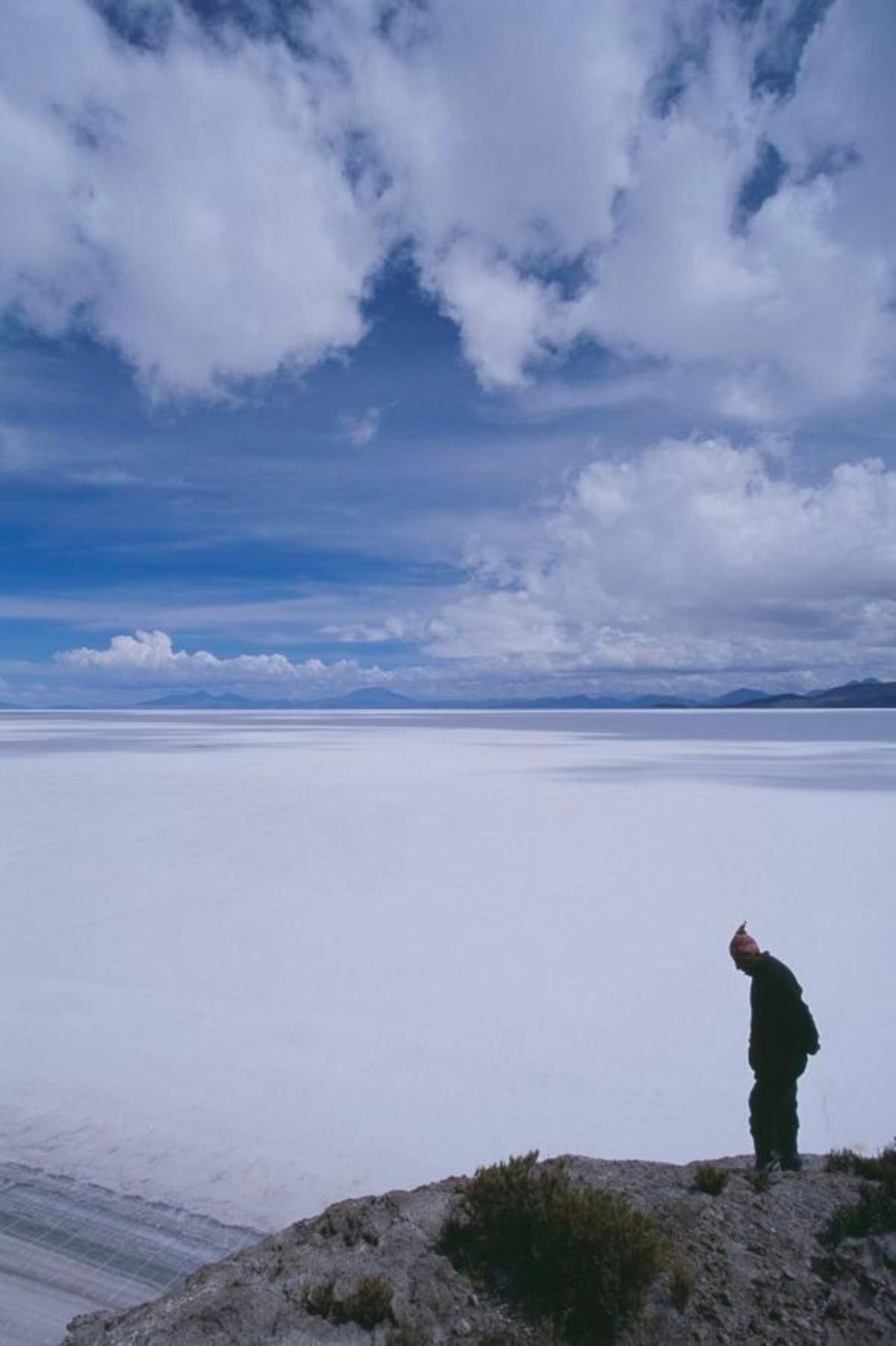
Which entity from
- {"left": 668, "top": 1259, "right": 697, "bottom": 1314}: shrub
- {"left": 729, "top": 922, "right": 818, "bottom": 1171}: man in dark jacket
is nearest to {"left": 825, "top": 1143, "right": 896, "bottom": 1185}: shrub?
{"left": 729, "top": 922, "right": 818, "bottom": 1171}: man in dark jacket

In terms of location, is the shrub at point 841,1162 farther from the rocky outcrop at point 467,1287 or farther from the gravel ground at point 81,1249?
the gravel ground at point 81,1249

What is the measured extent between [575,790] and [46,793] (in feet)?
48.8

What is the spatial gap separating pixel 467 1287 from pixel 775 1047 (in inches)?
79.3

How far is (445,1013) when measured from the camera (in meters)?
6.98

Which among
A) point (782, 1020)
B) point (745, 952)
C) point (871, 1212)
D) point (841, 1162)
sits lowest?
point (841, 1162)

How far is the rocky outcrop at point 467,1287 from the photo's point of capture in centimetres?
305

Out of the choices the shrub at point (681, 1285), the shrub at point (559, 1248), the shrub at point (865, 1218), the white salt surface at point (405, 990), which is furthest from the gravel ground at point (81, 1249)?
the shrub at point (865, 1218)

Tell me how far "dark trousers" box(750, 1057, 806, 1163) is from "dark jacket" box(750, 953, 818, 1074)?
0.02 m

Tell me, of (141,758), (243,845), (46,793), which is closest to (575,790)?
(243,845)

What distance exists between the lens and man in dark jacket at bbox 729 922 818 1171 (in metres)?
4.11

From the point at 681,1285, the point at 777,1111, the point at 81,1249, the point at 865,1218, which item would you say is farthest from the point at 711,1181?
the point at 81,1249

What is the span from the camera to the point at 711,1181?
3893 mm

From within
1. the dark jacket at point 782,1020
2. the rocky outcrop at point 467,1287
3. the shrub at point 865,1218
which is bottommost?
the rocky outcrop at point 467,1287

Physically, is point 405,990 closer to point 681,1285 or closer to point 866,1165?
point 866,1165
